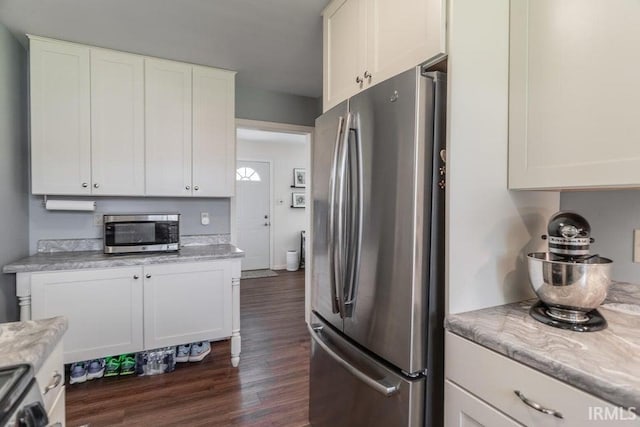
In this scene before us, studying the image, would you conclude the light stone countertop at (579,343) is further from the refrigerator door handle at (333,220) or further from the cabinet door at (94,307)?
the cabinet door at (94,307)

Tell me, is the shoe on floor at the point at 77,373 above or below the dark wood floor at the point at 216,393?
above

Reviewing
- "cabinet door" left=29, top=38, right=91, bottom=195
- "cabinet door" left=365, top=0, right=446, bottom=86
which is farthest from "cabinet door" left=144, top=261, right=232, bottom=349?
"cabinet door" left=365, top=0, right=446, bottom=86

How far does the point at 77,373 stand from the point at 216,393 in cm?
98

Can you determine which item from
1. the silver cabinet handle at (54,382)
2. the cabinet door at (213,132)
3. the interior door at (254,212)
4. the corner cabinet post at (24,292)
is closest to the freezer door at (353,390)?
the silver cabinet handle at (54,382)

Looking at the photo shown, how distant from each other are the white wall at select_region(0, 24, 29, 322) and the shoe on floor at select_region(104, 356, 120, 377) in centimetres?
69

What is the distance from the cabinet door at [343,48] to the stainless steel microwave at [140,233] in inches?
60.9

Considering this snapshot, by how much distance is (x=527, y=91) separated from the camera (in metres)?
1.16

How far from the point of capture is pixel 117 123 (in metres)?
2.39

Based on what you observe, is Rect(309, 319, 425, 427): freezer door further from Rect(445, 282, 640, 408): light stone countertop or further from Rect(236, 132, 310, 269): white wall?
Rect(236, 132, 310, 269): white wall

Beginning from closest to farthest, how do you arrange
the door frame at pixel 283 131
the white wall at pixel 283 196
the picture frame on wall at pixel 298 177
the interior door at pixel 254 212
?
the door frame at pixel 283 131 → the interior door at pixel 254 212 → the white wall at pixel 283 196 → the picture frame on wall at pixel 298 177

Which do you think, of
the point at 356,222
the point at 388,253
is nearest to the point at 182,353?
the point at 356,222

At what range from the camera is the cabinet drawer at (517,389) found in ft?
2.41

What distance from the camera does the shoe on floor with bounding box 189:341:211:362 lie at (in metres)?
2.54

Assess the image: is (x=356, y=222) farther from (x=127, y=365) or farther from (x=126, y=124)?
(x=127, y=365)
